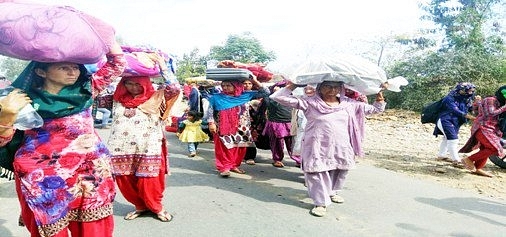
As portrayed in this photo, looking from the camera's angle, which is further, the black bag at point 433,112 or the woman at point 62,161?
the black bag at point 433,112

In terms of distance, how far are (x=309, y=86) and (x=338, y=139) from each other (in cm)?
70

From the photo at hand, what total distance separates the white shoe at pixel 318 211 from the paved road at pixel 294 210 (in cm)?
7

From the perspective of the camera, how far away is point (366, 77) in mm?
4297

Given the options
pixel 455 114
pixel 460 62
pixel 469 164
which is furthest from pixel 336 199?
pixel 460 62

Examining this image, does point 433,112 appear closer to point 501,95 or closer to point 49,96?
point 501,95

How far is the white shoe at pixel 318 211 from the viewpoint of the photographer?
172 inches

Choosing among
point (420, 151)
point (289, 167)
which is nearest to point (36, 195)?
point (289, 167)

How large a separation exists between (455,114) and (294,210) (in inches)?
182

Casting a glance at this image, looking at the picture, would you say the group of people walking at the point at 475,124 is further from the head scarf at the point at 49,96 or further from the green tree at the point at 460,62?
the green tree at the point at 460,62

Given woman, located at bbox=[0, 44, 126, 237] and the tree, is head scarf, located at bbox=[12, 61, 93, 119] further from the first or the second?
the tree

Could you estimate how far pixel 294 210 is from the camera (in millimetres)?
4555

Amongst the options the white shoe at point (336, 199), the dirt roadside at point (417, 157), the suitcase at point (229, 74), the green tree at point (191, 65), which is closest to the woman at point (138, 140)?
the suitcase at point (229, 74)

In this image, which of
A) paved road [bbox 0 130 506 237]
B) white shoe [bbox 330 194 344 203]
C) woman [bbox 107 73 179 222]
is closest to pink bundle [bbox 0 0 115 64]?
woman [bbox 107 73 179 222]

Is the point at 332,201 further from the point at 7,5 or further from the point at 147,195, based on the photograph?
the point at 7,5
